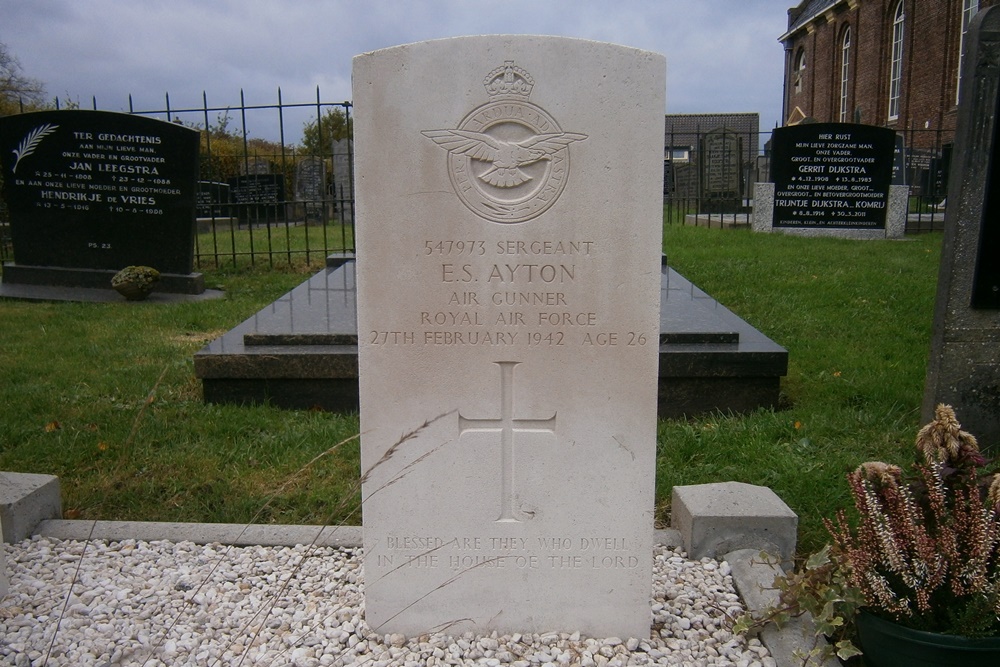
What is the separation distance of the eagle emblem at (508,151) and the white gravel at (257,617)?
1272mm

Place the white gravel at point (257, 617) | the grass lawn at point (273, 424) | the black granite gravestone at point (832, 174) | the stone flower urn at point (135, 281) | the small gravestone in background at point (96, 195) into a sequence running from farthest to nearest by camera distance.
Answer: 1. the black granite gravestone at point (832, 174)
2. the small gravestone in background at point (96, 195)
3. the stone flower urn at point (135, 281)
4. the grass lawn at point (273, 424)
5. the white gravel at point (257, 617)

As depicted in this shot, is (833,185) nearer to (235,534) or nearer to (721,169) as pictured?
(721,169)

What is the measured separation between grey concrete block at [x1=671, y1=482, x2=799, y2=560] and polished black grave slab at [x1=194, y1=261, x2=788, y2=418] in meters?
1.51

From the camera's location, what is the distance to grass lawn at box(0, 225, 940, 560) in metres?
3.80

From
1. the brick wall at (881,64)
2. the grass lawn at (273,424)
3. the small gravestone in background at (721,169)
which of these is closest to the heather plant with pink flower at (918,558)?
the grass lawn at (273,424)

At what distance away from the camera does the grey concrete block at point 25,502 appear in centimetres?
331

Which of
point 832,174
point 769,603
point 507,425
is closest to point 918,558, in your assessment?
point 769,603

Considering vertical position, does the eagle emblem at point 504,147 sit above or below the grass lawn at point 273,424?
above

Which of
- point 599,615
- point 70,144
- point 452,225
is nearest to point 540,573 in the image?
point 599,615

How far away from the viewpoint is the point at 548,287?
252 cm

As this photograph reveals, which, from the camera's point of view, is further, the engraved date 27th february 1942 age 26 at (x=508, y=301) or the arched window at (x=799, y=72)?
the arched window at (x=799, y=72)

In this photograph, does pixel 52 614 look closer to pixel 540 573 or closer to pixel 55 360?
pixel 540 573

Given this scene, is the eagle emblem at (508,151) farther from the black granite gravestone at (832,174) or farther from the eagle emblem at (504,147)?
the black granite gravestone at (832,174)

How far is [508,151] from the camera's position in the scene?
245 centimetres
